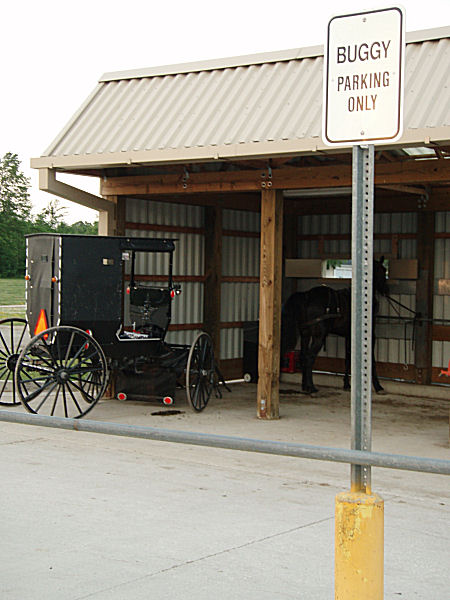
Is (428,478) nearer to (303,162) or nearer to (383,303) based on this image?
(303,162)

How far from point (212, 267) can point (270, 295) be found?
3.69 m

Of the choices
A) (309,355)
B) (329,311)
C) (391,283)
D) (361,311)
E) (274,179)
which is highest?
(274,179)

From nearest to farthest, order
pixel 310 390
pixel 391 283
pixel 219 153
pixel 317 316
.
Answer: pixel 219 153 → pixel 317 316 → pixel 310 390 → pixel 391 283

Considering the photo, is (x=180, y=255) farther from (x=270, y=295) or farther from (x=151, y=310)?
(x=270, y=295)

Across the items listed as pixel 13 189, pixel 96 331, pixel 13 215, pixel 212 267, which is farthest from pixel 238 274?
pixel 13 189

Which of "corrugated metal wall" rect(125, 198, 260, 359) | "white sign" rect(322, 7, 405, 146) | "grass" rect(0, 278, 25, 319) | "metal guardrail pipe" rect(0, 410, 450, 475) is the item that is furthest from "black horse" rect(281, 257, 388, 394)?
"grass" rect(0, 278, 25, 319)

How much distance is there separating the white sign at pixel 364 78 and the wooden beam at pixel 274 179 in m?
6.41

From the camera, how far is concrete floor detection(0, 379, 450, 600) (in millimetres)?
5418

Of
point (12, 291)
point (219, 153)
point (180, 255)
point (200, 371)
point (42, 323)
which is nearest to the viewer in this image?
point (219, 153)

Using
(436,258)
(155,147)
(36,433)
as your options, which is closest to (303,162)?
(155,147)

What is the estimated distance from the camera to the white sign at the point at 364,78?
3855 mm

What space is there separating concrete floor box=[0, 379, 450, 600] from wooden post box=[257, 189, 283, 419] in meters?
0.61

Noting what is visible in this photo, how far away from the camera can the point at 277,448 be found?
3805 millimetres

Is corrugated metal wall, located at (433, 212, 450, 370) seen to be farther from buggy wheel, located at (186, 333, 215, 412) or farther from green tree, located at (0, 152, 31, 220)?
green tree, located at (0, 152, 31, 220)
